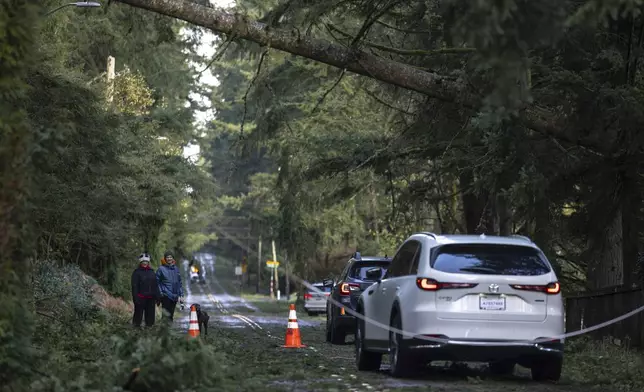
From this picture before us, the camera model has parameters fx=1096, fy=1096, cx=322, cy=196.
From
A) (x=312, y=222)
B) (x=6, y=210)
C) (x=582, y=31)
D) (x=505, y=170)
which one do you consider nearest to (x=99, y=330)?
(x=505, y=170)

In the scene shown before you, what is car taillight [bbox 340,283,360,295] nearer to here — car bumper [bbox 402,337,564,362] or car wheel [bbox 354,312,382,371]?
car wheel [bbox 354,312,382,371]

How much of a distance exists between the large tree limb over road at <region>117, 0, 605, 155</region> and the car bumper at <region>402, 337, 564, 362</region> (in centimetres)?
515

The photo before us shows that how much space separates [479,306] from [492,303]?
0.16 meters

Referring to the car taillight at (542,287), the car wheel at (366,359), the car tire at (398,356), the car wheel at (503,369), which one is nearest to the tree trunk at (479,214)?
the car wheel at (503,369)

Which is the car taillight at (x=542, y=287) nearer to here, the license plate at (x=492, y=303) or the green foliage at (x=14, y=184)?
the license plate at (x=492, y=303)

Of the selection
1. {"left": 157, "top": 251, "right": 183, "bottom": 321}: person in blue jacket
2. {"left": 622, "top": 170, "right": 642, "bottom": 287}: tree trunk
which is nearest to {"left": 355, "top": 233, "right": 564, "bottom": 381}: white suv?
{"left": 622, "top": 170, "right": 642, "bottom": 287}: tree trunk

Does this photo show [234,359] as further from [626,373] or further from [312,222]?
[312,222]

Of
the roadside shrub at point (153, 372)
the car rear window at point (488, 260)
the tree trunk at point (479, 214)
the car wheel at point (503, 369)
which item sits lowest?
the car wheel at point (503, 369)

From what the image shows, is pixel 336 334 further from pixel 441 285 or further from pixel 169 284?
pixel 441 285

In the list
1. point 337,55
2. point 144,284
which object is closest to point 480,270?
point 337,55

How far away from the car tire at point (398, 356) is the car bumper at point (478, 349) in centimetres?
15

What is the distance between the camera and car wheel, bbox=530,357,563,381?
13.4 meters

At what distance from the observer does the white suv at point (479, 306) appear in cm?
1288

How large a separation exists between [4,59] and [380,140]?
17.5 meters
